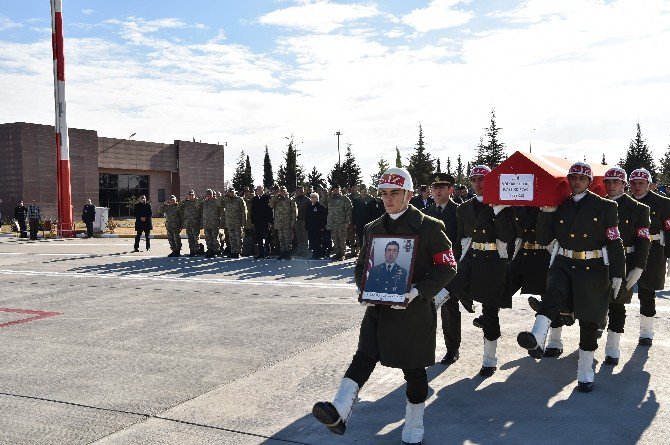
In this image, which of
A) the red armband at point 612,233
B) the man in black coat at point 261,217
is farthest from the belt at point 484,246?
the man in black coat at point 261,217

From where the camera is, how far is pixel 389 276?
428cm

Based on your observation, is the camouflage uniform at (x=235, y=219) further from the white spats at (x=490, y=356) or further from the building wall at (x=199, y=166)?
the building wall at (x=199, y=166)

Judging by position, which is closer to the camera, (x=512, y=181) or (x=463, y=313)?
(x=512, y=181)

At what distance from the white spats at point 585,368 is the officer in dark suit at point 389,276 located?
2.36 meters

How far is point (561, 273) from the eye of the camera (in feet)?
19.1

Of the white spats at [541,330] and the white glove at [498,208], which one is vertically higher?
the white glove at [498,208]

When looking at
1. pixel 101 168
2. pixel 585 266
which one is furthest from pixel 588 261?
pixel 101 168

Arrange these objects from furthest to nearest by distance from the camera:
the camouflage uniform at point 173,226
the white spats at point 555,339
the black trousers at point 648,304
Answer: the camouflage uniform at point 173,226 < the black trousers at point 648,304 < the white spats at point 555,339

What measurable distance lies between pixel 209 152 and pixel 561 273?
59.5m

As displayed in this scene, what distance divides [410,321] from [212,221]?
14802 millimetres

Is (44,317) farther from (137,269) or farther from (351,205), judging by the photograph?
(351,205)

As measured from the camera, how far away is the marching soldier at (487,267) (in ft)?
20.3

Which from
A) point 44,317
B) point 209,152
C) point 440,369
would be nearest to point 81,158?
point 209,152

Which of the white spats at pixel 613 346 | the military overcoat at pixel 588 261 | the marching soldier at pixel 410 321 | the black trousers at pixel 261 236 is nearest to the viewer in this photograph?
the marching soldier at pixel 410 321
